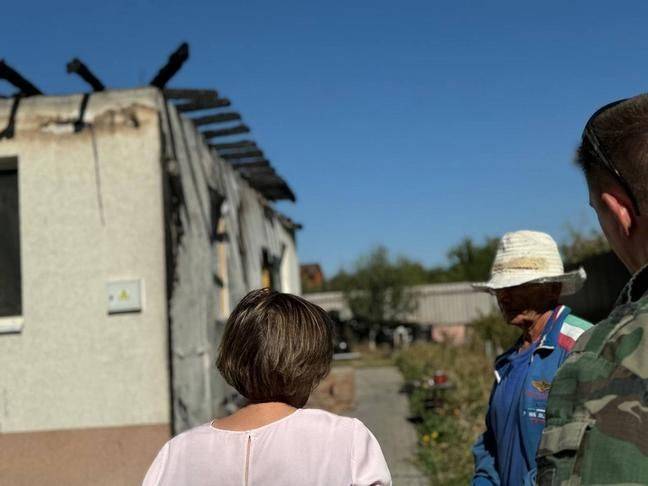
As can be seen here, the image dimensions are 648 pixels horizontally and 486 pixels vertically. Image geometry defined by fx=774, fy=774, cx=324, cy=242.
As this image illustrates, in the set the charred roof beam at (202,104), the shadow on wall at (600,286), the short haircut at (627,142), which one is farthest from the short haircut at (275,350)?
the shadow on wall at (600,286)

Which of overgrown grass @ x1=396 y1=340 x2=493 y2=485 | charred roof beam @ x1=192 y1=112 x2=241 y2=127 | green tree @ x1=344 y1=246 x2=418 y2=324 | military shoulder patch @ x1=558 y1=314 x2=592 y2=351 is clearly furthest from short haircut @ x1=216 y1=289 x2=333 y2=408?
green tree @ x1=344 y1=246 x2=418 y2=324

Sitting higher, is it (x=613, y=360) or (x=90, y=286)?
(x=90, y=286)

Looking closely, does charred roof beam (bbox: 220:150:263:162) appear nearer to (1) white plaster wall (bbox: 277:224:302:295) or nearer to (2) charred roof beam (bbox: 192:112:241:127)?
(2) charred roof beam (bbox: 192:112:241:127)

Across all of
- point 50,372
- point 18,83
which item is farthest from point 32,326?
point 18,83

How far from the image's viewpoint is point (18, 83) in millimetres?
6871

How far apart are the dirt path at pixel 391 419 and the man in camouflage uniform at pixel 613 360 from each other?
20.0ft

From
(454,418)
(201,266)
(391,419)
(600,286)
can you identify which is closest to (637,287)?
(201,266)

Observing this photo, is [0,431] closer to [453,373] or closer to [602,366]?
[602,366]

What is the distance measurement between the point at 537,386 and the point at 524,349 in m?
0.31

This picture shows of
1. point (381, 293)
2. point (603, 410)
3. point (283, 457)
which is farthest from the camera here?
point (381, 293)

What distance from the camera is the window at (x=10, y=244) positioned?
707cm

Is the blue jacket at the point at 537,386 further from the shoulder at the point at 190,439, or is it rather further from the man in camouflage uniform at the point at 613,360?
the man in camouflage uniform at the point at 613,360

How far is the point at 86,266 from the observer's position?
6820 millimetres

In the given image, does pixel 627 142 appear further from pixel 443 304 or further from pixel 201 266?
pixel 443 304
